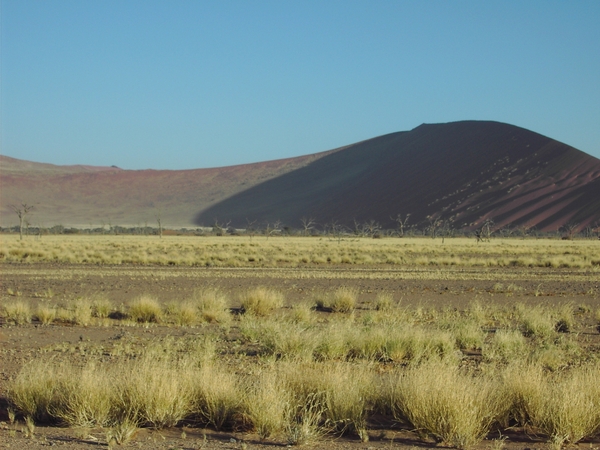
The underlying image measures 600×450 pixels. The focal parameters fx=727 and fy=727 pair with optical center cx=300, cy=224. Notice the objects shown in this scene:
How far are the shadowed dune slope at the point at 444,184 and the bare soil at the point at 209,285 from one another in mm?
66743

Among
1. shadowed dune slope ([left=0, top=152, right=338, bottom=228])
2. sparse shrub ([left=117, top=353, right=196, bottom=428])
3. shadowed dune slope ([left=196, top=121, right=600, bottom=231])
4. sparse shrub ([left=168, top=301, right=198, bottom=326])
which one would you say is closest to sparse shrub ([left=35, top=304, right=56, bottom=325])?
sparse shrub ([left=168, top=301, right=198, bottom=326])

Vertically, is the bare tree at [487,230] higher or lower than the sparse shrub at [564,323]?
higher

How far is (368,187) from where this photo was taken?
11800 centimetres

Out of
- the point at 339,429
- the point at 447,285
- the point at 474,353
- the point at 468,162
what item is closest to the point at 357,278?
the point at 447,285

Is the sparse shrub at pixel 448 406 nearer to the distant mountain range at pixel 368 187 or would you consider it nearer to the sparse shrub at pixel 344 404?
the sparse shrub at pixel 344 404

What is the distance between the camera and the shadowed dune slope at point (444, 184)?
9444 cm

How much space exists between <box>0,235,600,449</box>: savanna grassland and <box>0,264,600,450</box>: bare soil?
0.04 m

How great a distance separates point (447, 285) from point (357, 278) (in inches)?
146

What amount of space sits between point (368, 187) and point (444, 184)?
14354 millimetres

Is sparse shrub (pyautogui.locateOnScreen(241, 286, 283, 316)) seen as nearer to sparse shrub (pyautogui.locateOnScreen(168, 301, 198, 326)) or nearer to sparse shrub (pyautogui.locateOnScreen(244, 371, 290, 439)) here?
sparse shrub (pyautogui.locateOnScreen(168, 301, 198, 326))

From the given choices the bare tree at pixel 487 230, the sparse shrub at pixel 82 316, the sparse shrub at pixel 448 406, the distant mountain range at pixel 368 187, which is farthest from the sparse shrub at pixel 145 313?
the distant mountain range at pixel 368 187

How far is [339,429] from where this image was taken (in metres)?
6.61

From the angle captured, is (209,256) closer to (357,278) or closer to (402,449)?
(357,278)

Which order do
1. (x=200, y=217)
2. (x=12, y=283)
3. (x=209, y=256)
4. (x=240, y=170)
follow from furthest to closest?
(x=240, y=170) < (x=200, y=217) < (x=209, y=256) < (x=12, y=283)
